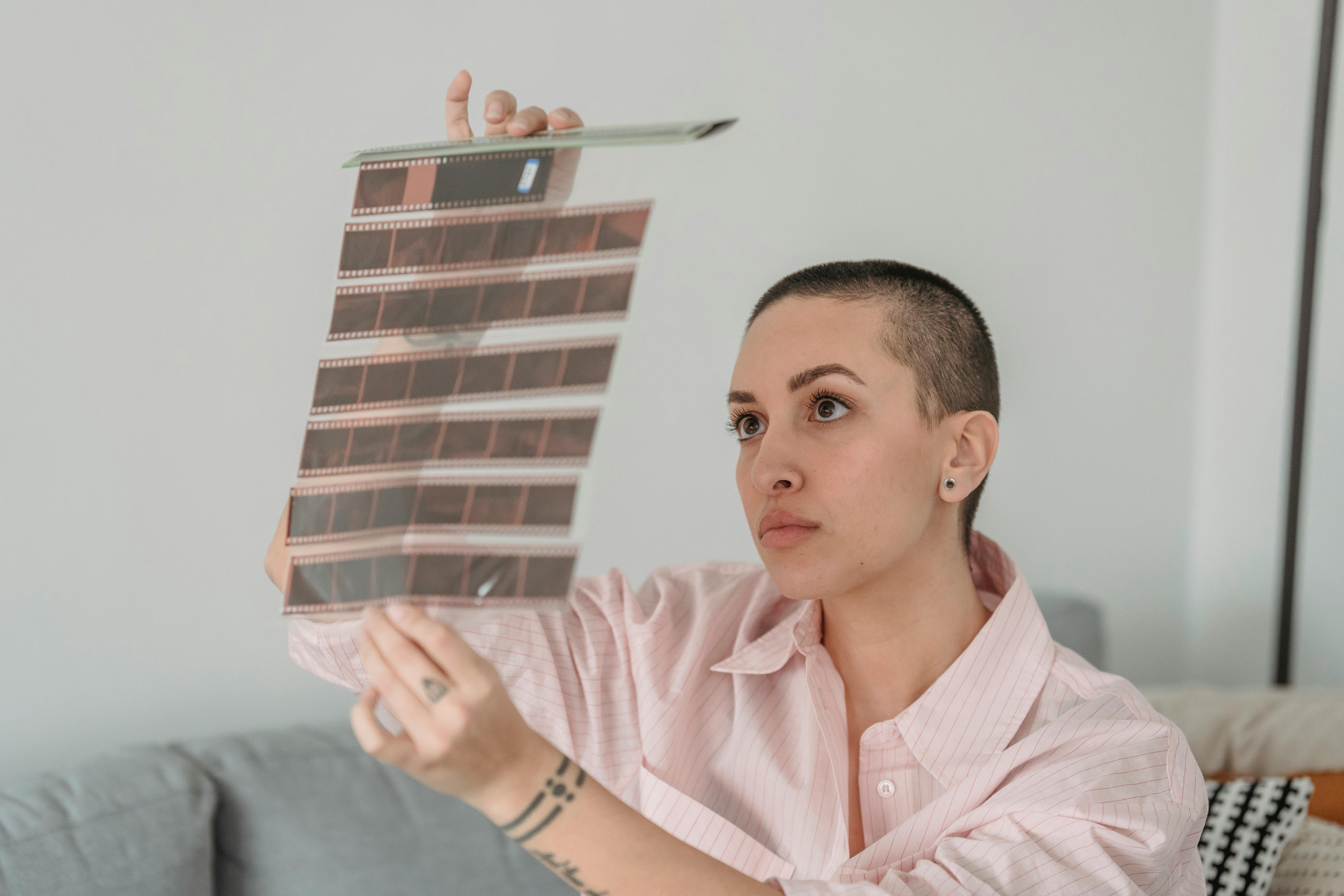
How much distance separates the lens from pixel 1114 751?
905 millimetres

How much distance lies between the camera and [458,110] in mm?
983

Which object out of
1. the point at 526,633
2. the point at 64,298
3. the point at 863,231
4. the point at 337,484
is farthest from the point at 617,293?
the point at 863,231

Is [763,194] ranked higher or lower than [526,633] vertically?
higher

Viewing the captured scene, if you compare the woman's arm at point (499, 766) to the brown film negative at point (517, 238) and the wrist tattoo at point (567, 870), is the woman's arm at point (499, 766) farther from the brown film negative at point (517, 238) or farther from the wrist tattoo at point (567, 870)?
the brown film negative at point (517, 238)

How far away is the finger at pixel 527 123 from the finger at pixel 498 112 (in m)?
0.02

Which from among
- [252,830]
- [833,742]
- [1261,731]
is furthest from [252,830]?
[1261,731]

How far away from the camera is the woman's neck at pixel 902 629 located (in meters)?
1.10

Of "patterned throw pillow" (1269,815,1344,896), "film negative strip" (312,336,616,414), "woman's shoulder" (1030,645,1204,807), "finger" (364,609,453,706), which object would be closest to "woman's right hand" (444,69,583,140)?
"film negative strip" (312,336,616,414)

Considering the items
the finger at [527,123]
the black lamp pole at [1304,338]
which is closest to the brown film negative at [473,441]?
the finger at [527,123]

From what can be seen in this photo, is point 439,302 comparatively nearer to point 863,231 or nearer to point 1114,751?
point 1114,751

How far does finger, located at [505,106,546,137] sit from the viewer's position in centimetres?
88

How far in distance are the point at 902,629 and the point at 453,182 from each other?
66cm

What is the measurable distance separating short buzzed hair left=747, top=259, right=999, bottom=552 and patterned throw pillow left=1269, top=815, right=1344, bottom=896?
2.38ft

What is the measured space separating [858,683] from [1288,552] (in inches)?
63.6
